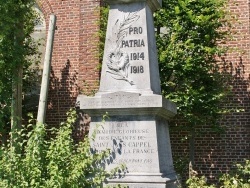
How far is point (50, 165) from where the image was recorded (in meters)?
5.21

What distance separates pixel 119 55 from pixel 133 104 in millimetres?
896

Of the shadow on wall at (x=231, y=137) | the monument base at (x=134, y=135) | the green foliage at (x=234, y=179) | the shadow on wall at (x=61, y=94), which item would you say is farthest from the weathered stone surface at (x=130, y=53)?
the shadow on wall at (x=61, y=94)

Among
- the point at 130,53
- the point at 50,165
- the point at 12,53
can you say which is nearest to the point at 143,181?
the point at 50,165

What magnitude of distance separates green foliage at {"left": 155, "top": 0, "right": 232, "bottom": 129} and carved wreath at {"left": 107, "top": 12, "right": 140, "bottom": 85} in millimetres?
3313

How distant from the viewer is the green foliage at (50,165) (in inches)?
203

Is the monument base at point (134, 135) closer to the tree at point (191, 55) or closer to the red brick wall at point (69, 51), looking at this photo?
the tree at point (191, 55)

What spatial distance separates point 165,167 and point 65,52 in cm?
729

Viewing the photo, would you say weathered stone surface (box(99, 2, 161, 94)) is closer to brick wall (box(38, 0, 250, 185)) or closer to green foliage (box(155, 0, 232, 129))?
green foliage (box(155, 0, 232, 129))

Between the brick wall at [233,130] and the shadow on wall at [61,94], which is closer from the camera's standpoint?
the brick wall at [233,130]

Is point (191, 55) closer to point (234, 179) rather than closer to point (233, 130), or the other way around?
point (233, 130)

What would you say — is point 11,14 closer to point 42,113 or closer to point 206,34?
point 42,113

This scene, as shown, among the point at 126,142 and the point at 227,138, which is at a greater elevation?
the point at 227,138

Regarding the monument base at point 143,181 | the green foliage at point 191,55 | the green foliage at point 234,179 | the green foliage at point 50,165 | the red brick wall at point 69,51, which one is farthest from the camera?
the red brick wall at point 69,51

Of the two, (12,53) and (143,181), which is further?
(12,53)
